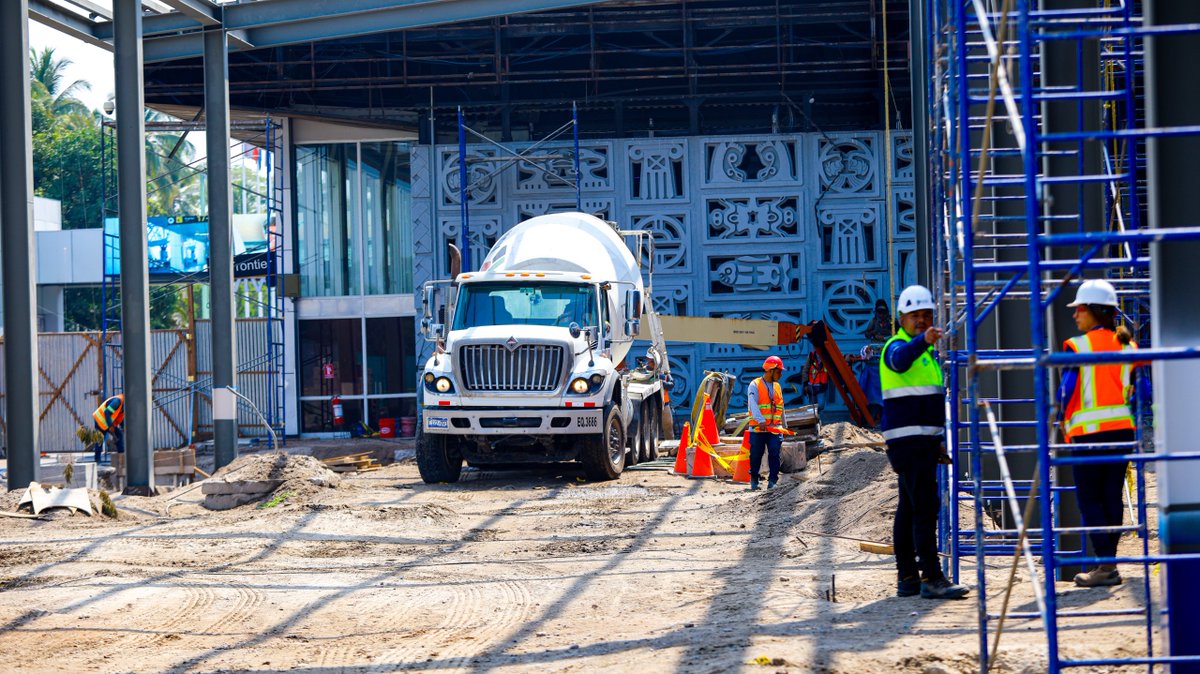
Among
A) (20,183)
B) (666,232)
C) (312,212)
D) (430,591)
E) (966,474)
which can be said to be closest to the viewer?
(430,591)

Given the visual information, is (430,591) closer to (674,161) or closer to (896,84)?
(674,161)

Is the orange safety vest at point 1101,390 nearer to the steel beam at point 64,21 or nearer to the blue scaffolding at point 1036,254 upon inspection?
the blue scaffolding at point 1036,254

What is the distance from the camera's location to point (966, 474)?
13.8 metres

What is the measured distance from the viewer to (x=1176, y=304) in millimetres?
5660

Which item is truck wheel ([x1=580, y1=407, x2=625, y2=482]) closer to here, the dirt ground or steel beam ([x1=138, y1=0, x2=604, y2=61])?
the dirt ground

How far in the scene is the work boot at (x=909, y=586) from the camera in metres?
8.67

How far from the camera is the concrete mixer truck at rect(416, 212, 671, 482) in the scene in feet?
59.4

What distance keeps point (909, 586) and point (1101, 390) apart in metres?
1.76

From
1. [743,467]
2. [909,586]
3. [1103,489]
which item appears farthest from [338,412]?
[1103,489]

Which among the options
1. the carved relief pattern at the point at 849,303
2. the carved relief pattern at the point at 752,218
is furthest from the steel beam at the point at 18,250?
the carved relief pattern at the point at 849,303

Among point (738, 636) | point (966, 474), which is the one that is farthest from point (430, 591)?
point (966, 474)

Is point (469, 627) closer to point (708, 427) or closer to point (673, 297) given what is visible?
point (708, 427)

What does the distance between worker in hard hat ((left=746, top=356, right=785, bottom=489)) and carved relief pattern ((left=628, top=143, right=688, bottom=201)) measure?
13.1m

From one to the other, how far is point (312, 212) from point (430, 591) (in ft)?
75.1
